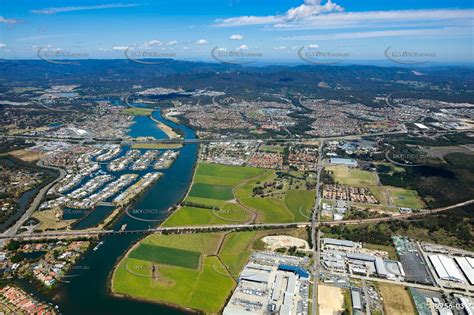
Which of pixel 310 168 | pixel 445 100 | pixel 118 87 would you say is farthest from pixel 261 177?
pixel 118 87

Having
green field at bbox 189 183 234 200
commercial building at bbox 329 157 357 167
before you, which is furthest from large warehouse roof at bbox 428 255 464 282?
commercial building at bbox 329 157 357 167

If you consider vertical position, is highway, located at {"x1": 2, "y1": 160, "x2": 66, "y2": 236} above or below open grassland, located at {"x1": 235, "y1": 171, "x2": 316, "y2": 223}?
above

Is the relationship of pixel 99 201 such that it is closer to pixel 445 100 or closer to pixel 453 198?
pixel 453 198

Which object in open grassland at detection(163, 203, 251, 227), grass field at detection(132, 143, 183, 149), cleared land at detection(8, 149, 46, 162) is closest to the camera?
open grassland at detection(163, 203, 251, 227)

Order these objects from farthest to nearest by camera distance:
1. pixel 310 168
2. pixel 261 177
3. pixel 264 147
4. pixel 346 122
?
pixel 346 122 < pixel 264 147 < pixel 310 168 < pixel 261 177

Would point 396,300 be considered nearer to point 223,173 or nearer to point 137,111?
point 223,173

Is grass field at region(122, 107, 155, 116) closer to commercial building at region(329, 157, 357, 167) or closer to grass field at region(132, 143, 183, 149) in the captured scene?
grass field at region(132, 143, 183, 149)

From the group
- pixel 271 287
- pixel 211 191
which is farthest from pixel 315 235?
pixel 211 191
